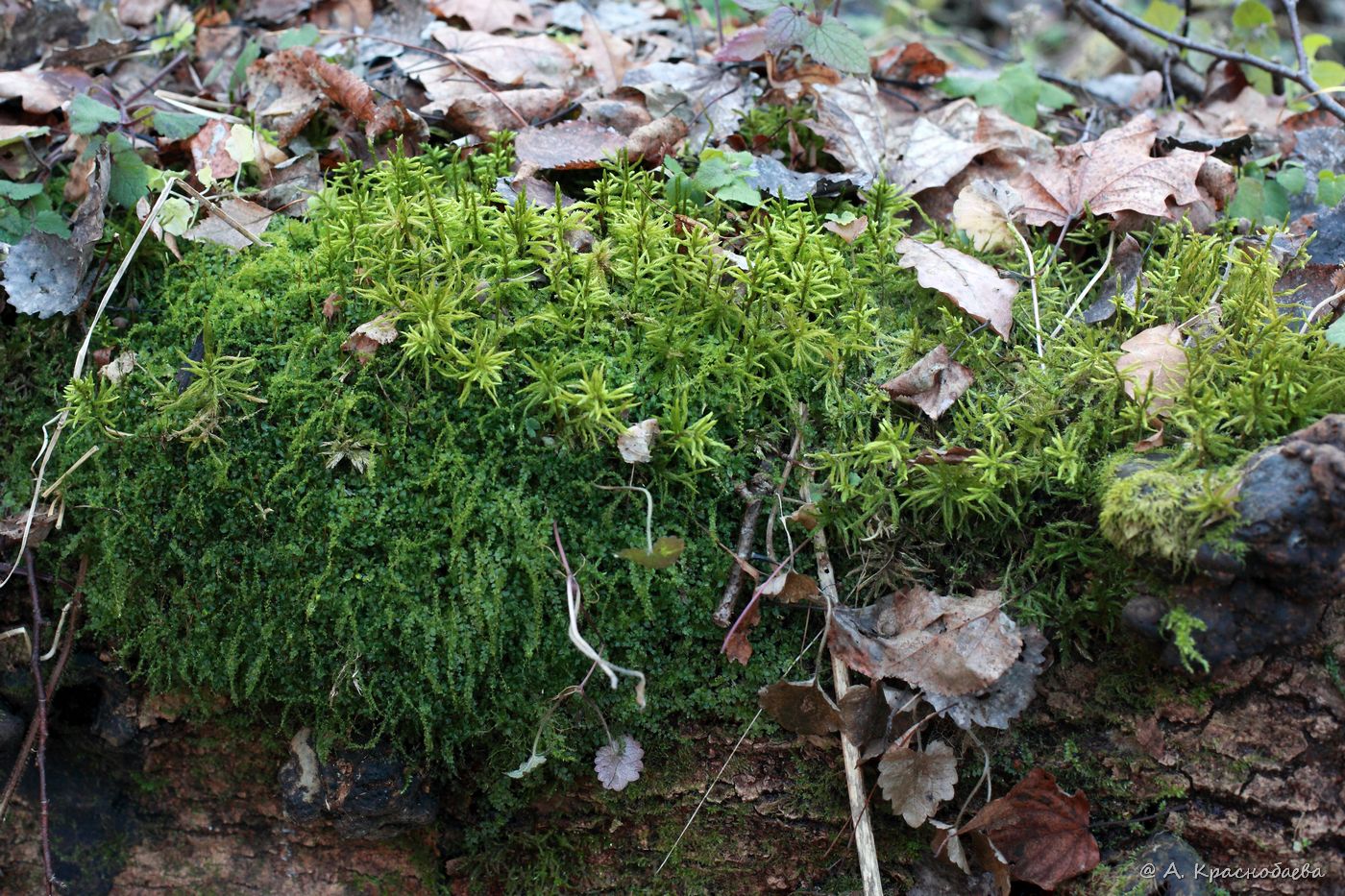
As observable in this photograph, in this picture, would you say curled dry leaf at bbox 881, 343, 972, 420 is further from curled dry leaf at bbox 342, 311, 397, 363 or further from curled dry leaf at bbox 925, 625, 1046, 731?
curled dry leaf at bbox 342, 311, 397, 363

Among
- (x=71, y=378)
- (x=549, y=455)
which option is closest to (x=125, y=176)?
(x=71, y=378)

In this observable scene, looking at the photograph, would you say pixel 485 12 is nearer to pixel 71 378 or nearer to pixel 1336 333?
pixel 71 378

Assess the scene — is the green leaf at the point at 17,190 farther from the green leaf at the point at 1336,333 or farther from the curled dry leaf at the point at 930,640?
the green leaf at the point at 1336,333

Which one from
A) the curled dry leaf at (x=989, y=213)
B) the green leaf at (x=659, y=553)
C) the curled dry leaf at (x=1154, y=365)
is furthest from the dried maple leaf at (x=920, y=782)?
the curled dry leaf at (x=989, y=213)

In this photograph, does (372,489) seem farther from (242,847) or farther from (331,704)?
(242,847)

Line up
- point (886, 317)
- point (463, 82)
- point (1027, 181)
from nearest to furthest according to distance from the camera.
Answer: point (886, 317) < point (1027, 181) < point (463, 82)

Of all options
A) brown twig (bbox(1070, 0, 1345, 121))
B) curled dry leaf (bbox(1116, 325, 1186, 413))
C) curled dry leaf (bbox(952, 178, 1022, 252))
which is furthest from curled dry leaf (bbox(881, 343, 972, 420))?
brown twig (bbox(1070, 0, 1345, 121))

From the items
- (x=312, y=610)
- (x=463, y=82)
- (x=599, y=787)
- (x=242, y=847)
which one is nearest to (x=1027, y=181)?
(x=463, y=82)
